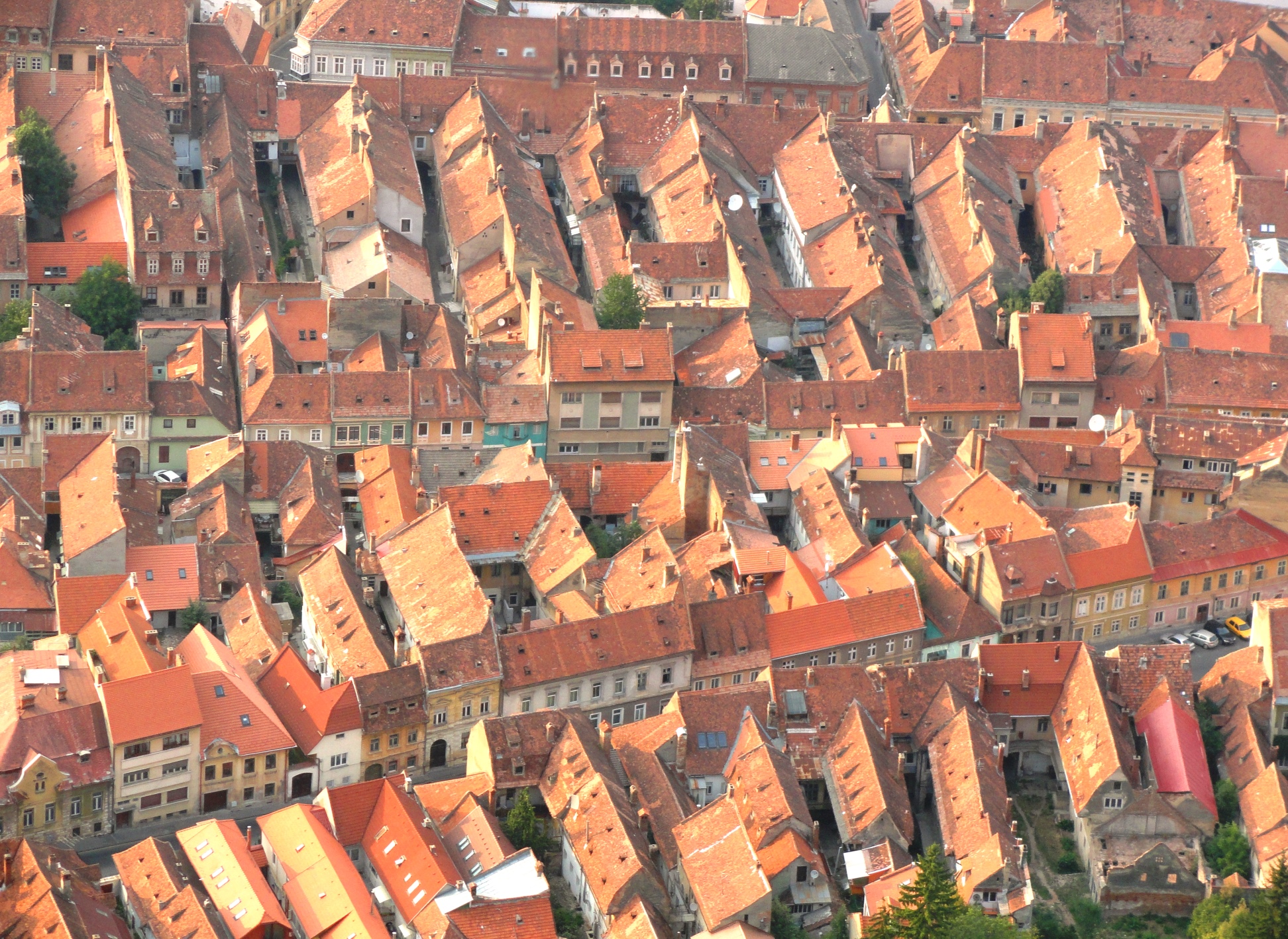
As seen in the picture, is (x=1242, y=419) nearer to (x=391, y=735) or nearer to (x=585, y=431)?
(x=585, y=431)

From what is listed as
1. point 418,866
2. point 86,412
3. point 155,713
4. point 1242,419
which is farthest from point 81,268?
point 1242,419

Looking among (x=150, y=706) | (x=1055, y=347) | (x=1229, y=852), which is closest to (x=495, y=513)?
(x=150, y=706)

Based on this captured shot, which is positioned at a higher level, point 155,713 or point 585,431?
point 585,431

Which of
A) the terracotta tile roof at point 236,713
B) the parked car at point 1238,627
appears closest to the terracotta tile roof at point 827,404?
the parked car at point 1238,627

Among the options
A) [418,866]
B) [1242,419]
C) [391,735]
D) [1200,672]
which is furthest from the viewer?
[1242,419]

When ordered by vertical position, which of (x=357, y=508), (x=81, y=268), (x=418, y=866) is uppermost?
(x=81, y=268)

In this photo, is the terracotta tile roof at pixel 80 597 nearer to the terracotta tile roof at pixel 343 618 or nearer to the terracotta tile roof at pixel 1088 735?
the terracotta tile roof at pixel 343 618

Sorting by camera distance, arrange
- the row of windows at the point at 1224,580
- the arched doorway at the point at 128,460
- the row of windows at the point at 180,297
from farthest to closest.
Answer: the row of windows at the point at 180,297 → the arched doorway at the point at 128,460 → the row of windows at the point at 1224,580
